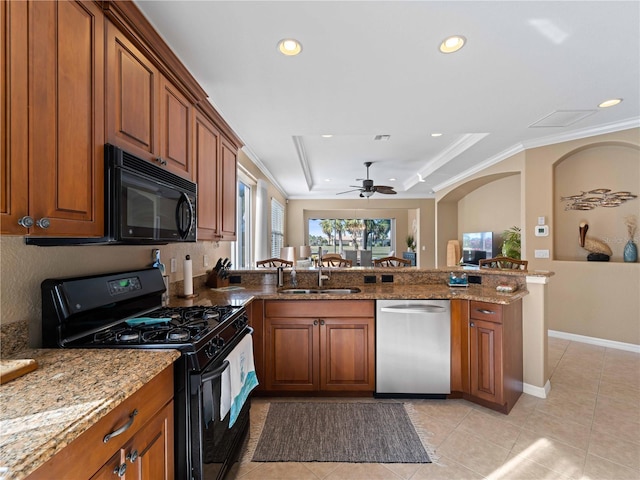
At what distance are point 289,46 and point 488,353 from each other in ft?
8.46

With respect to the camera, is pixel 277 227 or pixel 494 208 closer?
pixel 494 208

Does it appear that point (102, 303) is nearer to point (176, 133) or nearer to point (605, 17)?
point (176, 133)

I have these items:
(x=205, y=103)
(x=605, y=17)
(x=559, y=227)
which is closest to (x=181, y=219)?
(x=205, y=103)

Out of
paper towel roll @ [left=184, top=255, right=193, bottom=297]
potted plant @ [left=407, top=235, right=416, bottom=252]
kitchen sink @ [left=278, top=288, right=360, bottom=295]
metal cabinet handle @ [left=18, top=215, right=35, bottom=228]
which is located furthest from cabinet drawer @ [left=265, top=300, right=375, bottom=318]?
potted plant @ [left=407, top=235, right=416, bottom=252]

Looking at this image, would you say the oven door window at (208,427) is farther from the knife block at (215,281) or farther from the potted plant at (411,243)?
the potted plant at (411,243)

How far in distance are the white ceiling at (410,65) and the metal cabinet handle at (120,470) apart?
78.9 inches

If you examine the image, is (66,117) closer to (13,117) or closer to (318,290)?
(13,117)

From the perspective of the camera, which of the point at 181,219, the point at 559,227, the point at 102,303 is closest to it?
the point at 102,303

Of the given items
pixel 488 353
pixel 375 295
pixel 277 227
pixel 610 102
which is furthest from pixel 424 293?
pixel 277 227

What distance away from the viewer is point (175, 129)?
5.82 feet

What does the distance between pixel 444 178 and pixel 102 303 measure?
243 inches

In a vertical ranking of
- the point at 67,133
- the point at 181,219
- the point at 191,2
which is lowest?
the point at 181,219

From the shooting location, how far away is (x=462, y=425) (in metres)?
2.10

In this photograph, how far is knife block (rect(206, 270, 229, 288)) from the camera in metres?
2.75
